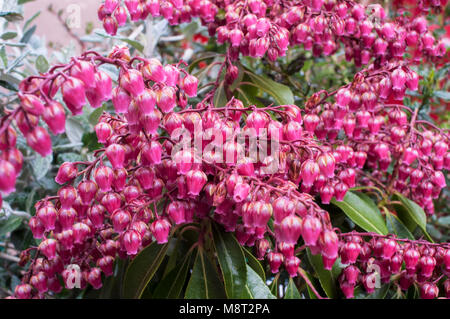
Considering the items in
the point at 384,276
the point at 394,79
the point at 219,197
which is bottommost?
the point at 384,276

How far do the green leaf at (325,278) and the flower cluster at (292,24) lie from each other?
1.40 feet

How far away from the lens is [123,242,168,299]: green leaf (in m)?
0.81

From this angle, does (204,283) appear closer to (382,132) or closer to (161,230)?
(161,230)

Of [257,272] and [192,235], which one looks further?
[192,235]

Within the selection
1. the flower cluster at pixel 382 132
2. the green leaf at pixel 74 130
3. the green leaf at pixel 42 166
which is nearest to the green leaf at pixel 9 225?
the green leaf at pixel 42 166

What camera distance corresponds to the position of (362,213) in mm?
901

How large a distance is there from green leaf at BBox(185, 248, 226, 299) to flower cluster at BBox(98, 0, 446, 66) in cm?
42

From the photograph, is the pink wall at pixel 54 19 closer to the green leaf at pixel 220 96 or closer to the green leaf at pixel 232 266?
the green leaf at pixel 220 96

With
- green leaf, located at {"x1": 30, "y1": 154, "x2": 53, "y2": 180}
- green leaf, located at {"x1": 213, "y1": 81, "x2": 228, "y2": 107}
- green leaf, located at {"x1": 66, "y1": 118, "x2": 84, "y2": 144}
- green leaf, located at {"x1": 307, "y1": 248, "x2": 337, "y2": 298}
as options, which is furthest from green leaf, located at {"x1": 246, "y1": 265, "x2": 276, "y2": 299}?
green leaf, located at {"x1": 66, "y1": 118, "x2": 84, "y2": 144}

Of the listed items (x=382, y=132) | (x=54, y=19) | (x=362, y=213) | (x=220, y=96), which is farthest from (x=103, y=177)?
(x=54, y=19)
